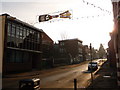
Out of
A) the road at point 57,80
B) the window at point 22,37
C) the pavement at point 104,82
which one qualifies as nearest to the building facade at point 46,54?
the window at point 22,37

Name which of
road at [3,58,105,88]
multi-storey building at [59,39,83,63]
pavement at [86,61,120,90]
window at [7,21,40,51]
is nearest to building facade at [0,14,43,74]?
window at [7,21,40,51]

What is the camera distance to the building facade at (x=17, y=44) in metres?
24.2

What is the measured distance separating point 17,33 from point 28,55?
607 cm

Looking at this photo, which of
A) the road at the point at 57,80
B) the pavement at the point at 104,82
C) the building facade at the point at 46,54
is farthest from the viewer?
the building facade at the point at 46,54

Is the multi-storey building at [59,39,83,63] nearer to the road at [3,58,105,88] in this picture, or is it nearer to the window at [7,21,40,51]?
the window at [7,21,40,51]

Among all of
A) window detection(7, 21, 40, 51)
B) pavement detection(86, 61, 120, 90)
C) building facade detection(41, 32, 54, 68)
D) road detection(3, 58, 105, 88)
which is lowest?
road detection(3, 58, 105, 88)

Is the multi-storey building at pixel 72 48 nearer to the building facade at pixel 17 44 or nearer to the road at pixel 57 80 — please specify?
the building facade at pixel 17 44

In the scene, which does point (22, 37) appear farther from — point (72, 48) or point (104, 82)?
point (72, 48)

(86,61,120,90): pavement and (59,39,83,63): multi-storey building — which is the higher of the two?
(59,39,83,63): multi-storey building

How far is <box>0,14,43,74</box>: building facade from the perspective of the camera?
24.2 m

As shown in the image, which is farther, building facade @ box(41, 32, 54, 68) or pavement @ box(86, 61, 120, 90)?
building facade @ box(41, 32, 54, 68)

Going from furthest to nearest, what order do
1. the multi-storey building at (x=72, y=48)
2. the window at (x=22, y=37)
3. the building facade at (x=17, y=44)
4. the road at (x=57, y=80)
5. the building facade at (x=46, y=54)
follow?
the multi-storey building at (x=72, y=48) < the building facade at (x=46, y=54) < the window at (x=22, y=37) < the building facade at (x=17, y=44) < the road at (x=57, y=80)

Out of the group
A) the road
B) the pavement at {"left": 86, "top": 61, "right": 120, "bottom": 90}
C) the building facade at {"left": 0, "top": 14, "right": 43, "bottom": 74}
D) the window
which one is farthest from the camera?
the window

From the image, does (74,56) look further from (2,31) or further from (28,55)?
(2,31)
